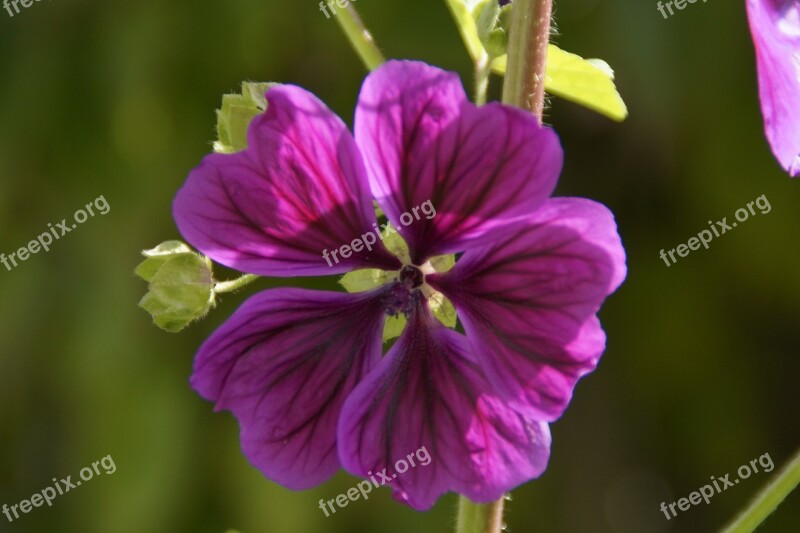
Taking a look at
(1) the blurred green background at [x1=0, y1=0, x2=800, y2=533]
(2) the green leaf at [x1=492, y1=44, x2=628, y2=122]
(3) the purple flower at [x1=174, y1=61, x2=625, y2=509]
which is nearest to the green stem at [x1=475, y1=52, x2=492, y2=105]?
(2) the green leaf at [x1=492, y1=44, x2=628, y2=122]

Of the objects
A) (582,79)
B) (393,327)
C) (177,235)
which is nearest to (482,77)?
(582,79)

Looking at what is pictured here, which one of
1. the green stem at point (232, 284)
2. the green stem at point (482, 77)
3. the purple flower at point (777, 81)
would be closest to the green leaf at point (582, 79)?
the green stem at point (482, 77)

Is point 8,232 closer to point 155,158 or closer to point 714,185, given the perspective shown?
point 155,158

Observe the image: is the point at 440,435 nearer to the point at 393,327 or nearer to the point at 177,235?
the point at 393,327

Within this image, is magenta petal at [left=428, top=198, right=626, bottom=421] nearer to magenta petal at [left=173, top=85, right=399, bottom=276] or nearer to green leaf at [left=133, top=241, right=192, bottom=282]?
magenta petal at [left=173, top=85, right=399, bottom=276]

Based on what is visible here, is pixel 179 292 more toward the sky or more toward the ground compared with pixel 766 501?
more toward the sky

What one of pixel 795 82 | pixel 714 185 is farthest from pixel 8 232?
pixel 795 82
